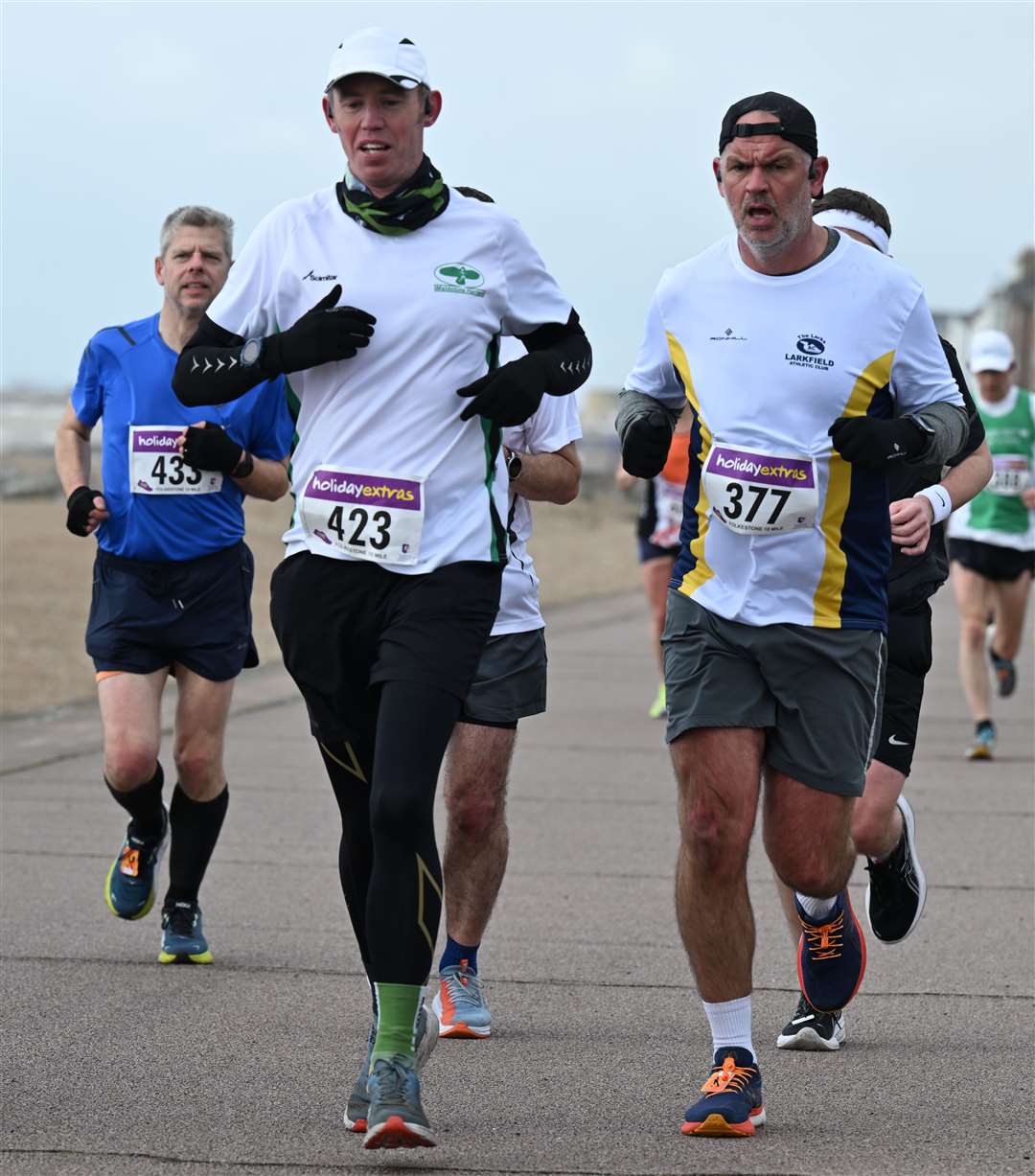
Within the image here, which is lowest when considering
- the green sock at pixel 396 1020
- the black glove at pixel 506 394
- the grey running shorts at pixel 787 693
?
the green sock at pixel 396 1020

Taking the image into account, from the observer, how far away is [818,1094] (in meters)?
5.19

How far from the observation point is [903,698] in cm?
613

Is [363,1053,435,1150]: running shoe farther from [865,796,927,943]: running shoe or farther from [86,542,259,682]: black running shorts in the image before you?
[86,542,259,682]: black running shorts

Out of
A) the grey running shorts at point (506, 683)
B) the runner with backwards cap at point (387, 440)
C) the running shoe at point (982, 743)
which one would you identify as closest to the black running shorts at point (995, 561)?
the running shoe at point (982, 743)

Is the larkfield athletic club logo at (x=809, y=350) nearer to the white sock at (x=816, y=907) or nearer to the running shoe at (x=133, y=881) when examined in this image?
the white sock at (x=816, y=907)

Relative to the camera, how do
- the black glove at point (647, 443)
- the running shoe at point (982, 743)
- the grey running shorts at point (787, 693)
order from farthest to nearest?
the running shoe at point (982, 743) → the black glove at point (647, 443) → the grey running shorts at point (787, 693)

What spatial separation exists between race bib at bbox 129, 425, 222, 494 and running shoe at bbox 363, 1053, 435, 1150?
2.63 meters

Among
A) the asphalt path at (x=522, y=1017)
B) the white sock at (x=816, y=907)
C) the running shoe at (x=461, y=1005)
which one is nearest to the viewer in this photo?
the asphalt path at (x=522, y=1017)

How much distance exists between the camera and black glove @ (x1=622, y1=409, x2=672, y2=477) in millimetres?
5180

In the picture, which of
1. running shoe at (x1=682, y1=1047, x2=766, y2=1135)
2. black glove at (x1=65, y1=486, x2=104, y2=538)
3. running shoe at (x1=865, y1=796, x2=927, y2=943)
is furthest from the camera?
black glove at (x1=65, y1=486, x2=104, y2=538)

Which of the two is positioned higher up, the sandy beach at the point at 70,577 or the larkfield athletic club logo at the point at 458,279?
the larkfield athletic club logo at the point at 458,279

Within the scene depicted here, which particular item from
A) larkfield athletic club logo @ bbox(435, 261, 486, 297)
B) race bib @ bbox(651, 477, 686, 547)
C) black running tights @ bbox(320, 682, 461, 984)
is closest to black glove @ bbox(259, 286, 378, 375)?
larkfield athletic club logo @ bbox(435, 261, 486, 297)

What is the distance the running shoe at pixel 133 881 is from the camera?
679 centimetres

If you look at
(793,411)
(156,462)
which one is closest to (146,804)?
(156,462)
